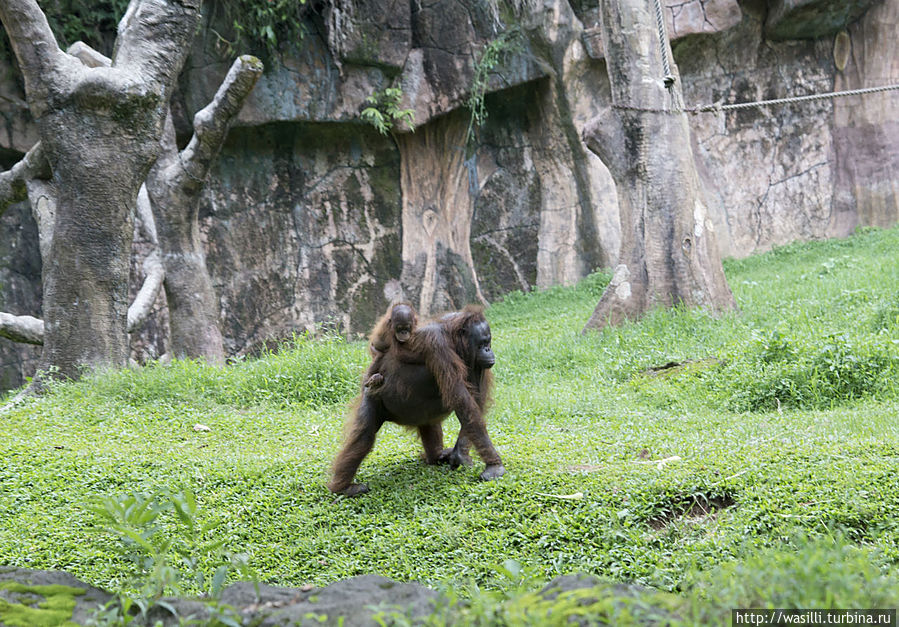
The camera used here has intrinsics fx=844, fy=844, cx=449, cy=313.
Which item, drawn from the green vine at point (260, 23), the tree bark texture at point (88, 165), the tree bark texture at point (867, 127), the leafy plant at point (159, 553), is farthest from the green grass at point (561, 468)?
the tree bark texture at point (867, 127)

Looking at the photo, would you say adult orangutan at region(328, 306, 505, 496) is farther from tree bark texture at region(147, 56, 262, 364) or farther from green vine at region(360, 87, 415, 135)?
green vine at region(360, 87, 415, 135)

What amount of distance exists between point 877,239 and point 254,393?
867 cm

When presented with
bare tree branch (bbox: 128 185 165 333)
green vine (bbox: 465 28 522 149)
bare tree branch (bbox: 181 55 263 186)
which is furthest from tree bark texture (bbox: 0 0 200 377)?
green vine (bbox: 465 28 522 149)

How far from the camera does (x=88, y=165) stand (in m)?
6.54

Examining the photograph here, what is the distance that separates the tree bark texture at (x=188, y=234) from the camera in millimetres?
8016

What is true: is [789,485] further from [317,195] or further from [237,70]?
[317,195]

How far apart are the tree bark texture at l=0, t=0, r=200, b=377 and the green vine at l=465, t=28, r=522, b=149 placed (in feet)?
17.2

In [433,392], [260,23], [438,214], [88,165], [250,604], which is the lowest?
[250,604]

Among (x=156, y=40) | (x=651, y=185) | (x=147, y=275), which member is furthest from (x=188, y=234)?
(x=651, y=185)

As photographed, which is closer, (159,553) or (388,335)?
(159,553)

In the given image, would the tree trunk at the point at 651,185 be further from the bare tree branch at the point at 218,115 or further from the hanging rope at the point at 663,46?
the bare tree branch at the point at 218,115

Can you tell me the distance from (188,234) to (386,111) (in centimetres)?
417

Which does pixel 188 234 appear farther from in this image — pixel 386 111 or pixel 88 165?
pixel 386 111

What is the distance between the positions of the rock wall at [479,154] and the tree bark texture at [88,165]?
4.24 meters
